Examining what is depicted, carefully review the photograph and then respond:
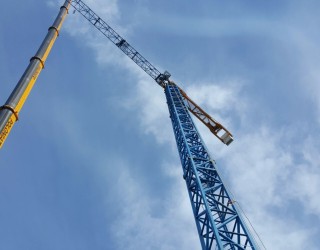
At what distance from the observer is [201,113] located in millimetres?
37844

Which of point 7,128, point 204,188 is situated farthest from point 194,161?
point 7,128

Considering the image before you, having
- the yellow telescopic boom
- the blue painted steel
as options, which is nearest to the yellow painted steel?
the yellow telescopic boom

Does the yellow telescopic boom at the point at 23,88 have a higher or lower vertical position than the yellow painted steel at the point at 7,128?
higher

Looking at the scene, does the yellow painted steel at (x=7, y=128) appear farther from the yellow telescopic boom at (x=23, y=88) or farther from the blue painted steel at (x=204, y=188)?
the blue painted steel at (x=204, y=188)

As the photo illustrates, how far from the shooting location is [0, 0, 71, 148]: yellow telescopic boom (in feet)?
43.3

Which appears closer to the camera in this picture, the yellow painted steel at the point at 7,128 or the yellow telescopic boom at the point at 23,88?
the yellow painted steel at the point at 7,128

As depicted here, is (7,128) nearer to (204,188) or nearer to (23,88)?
(23,88)

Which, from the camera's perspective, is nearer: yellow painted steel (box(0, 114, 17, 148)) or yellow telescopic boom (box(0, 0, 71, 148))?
yellow painted steel (box(0, 114, 17, 148))

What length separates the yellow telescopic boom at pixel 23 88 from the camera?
13.2 metres

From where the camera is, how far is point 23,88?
15.1 m

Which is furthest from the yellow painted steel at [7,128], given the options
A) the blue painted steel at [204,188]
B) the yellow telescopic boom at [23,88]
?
the blue painted steel at [204,188]

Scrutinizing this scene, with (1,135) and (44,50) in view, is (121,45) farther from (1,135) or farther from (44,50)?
(1,135)

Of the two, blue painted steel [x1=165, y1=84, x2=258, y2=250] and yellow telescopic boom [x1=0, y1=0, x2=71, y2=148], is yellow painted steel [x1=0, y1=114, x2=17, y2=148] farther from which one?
blue painted steel [x1=165, y1=84, x2=258, y2=250]

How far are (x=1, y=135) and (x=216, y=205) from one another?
14.0 m
